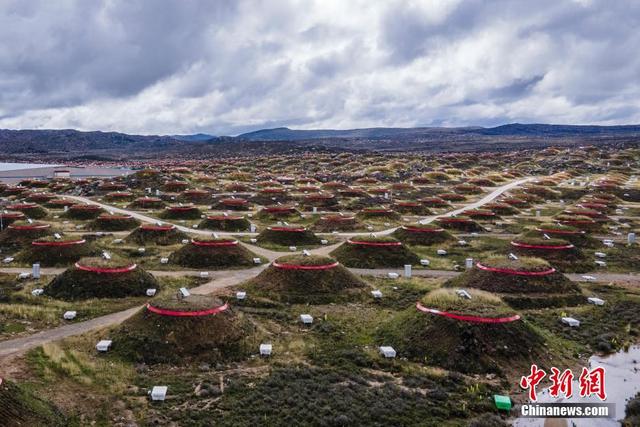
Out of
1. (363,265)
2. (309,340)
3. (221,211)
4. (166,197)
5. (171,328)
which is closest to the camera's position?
(171,328)

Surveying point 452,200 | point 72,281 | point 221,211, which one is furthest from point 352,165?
point 72,281

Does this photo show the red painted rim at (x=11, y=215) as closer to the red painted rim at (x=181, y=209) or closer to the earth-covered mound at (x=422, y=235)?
the red painted rim at (x=181, y=209)

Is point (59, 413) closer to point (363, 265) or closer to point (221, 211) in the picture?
point (363, 265)

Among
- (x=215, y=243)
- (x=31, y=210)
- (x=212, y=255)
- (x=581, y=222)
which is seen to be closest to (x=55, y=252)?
(x=212, y=255)

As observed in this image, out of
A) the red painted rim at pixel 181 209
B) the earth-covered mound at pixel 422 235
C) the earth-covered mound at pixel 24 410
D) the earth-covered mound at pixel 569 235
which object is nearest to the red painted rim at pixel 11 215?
the red painted rim at pixel 181 209

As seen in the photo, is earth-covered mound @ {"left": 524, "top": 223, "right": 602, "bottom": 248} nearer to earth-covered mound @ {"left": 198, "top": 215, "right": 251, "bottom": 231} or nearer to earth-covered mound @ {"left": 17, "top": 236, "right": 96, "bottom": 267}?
earth-covered mound @ {"left": 198, "top": 215, "right": 251, "bottom": 231}

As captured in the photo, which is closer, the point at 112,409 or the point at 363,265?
the point at 112,409

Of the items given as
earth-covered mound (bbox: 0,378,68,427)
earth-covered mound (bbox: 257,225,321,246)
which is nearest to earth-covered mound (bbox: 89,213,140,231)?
earth-covered mound (bbox: 257,225,321,246)
